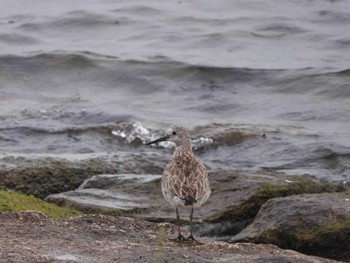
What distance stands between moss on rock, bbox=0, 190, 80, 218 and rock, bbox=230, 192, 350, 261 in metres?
1.51

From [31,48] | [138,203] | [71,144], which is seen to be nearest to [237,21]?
[31,48]

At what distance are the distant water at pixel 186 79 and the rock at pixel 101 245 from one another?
5.16 meters

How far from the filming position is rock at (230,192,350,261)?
7562 mm

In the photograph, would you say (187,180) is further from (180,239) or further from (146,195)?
(146,195)

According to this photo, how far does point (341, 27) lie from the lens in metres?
19.8

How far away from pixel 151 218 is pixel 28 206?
124cm

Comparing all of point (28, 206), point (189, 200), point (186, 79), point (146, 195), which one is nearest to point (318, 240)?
point (189, 200)

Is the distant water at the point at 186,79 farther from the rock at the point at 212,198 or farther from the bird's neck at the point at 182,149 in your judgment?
the bird's neck at the point at 182,149

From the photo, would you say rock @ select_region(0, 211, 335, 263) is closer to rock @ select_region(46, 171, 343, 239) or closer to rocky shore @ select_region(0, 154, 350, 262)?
rocky shore @ select_region(0, 154, 350, 262)

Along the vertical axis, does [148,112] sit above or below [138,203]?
below

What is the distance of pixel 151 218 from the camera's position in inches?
339

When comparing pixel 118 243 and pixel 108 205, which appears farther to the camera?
pixel 108 205

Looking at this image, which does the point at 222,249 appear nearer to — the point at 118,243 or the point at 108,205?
the point at 118,243

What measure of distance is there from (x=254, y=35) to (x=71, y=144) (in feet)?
25.3
